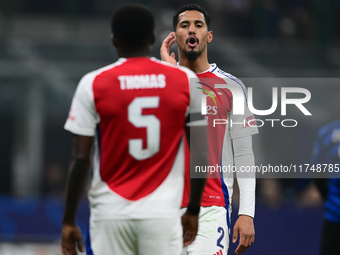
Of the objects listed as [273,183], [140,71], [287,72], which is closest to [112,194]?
[140,71]

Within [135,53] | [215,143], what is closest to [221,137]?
[215,143]

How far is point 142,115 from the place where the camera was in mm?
4379

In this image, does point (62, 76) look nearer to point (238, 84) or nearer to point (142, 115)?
point (238, 84)

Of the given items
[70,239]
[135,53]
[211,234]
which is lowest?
[211,234]

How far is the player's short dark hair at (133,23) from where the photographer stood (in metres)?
4.45

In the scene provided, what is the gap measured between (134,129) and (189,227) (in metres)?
0.73

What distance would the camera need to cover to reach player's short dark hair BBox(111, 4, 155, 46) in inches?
175

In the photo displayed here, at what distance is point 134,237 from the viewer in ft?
14.4

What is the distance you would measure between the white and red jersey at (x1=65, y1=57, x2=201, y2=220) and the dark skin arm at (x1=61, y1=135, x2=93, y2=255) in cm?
7

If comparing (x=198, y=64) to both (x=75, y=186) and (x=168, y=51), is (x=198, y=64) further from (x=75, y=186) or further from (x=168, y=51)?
(x=75, y=186)

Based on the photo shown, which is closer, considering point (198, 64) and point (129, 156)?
point (129, 156)

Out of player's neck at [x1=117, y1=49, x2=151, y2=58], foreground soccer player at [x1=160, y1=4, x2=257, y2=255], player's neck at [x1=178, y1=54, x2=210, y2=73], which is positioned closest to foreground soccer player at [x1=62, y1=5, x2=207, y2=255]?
player's neck at [x1=117, y1=49, x2=151, y2=58]

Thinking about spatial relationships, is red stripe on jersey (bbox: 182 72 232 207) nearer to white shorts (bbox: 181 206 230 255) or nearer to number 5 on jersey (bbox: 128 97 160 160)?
white shorts (bbox: 181 206 230 255)

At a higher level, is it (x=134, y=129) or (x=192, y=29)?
(x=192, y=29)
